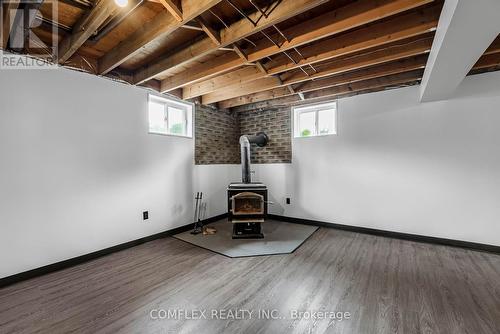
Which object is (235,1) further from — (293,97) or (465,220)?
(465,220)

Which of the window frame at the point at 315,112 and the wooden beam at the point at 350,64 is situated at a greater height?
the wooden beam at the point at 350,64

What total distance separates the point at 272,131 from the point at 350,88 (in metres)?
1.75

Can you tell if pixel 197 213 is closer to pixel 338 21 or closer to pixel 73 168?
pixel 73 168

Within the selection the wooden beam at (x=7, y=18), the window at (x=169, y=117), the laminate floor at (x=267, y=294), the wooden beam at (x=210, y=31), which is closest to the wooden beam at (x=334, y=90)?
the window at (x=169, y=117)

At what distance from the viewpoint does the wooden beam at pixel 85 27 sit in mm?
1670

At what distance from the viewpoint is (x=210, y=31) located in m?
2.03

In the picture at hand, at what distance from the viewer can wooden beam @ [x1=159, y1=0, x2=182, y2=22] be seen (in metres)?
1.62

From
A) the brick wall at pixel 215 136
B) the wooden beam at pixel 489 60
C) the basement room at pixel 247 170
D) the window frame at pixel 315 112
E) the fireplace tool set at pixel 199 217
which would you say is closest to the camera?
the basement room at pixel 247 170

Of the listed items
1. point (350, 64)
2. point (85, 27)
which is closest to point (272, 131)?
point (350, 64)

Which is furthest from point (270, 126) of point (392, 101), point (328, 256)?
point (328, 256)

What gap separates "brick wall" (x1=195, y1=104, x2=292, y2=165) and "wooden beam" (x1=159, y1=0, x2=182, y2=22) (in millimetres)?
2539

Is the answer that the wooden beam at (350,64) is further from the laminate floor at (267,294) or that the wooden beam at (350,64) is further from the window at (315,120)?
the laminate floor at (267,294)

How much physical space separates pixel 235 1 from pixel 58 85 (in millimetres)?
2302

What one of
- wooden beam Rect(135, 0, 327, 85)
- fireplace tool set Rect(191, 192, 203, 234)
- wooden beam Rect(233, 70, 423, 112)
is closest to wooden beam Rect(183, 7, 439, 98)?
wooden beam Rect(135, 0, 327, 85)
